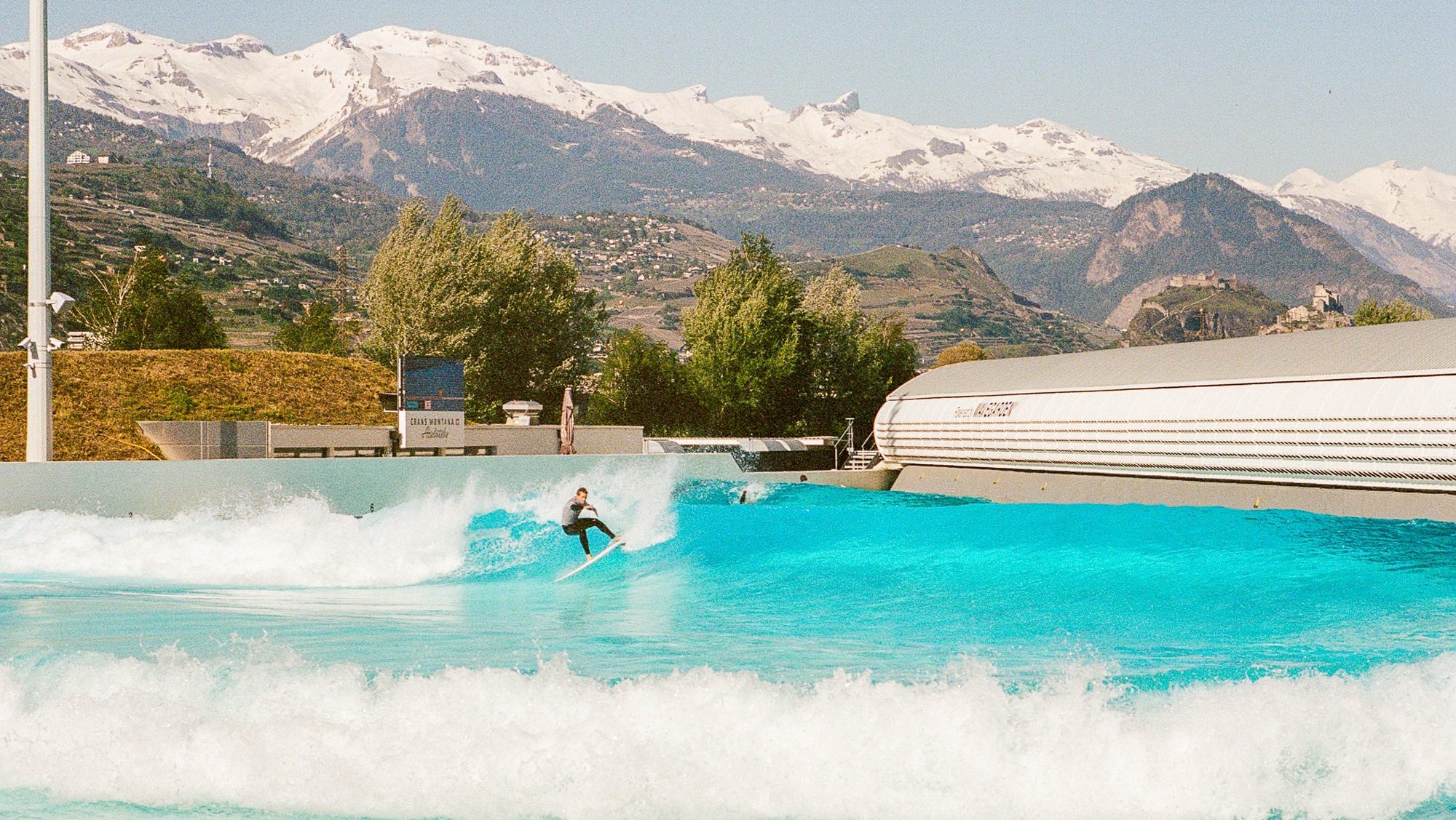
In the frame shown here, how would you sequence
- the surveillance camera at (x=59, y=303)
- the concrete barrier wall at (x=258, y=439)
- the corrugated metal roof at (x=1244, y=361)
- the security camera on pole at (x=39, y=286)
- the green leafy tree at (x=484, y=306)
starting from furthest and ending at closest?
the green leafy tree at (x=484, y=306) < the concrete barrier wall at (x=258, y=439) < the security camera on pole at (x=39, y=286) < the surveillance camera at (x=59, y=303) < the corrugated metal roof at (x=1244, y=361)

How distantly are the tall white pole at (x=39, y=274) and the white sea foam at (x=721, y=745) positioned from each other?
23.4 metres

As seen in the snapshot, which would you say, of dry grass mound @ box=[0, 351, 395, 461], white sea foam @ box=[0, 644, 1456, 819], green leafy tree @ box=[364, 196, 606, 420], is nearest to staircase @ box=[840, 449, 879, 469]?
green leafy tree @ box=[364, 196, 606, 420]

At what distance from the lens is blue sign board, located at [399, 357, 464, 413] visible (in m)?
41.0

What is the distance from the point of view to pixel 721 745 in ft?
33.4

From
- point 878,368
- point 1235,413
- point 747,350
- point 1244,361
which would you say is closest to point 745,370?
point 747,350

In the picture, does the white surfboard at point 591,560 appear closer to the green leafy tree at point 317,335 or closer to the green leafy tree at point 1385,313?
the green leafy tree at point 317,335

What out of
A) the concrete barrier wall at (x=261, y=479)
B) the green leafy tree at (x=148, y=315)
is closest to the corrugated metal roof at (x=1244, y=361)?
the concrete barrier wall at (x=261, y=479)

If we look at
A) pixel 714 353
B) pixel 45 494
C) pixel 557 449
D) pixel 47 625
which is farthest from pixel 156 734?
pixel 714 353

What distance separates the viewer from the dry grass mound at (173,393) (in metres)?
41.3

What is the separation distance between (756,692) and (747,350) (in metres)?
50.2

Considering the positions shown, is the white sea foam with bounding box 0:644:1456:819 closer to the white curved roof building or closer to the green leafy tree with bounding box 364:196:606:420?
the white curved roof building

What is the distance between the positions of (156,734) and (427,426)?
31.7 m

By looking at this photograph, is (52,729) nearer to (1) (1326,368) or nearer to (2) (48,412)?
(2) (48,412)

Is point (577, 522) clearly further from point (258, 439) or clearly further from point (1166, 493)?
point (258, 439)
